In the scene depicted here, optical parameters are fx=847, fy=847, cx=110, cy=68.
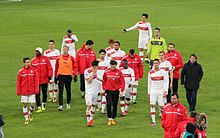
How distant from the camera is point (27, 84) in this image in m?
29.0

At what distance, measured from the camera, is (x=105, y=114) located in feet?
100

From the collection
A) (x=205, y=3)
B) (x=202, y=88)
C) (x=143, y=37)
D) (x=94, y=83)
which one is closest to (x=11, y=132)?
(x=94, y=83)

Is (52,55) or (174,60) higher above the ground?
(52,55)

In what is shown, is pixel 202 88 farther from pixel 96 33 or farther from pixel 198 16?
pixel 198 16

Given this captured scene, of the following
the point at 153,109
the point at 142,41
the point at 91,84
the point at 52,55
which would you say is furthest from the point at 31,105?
the point at 142,41

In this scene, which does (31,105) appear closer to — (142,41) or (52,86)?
(52,86)

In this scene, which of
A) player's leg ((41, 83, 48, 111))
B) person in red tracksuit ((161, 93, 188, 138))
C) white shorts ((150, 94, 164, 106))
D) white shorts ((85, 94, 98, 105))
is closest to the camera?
person in red tracksuit ((161, 93, 188, 138))

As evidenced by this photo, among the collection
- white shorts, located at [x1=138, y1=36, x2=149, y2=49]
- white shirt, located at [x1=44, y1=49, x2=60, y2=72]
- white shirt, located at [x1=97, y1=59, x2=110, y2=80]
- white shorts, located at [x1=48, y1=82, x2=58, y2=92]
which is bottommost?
white shorts, located at [x1=48, y1=82, x2=58, y2=92]

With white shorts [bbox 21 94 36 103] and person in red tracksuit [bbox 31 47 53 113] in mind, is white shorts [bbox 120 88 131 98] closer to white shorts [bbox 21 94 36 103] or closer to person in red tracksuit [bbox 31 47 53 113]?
person in red tracksuit [bbox 31 47 53 113]

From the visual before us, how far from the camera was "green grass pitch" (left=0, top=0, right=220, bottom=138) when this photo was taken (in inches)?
1120

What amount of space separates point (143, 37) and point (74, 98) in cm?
878

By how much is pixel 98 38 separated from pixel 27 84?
64.9 feet

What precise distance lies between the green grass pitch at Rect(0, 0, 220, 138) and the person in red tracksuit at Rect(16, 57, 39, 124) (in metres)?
0.82

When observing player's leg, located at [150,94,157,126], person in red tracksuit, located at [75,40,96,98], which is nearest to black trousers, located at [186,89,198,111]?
player's leg, located at [150,94,157,126]
